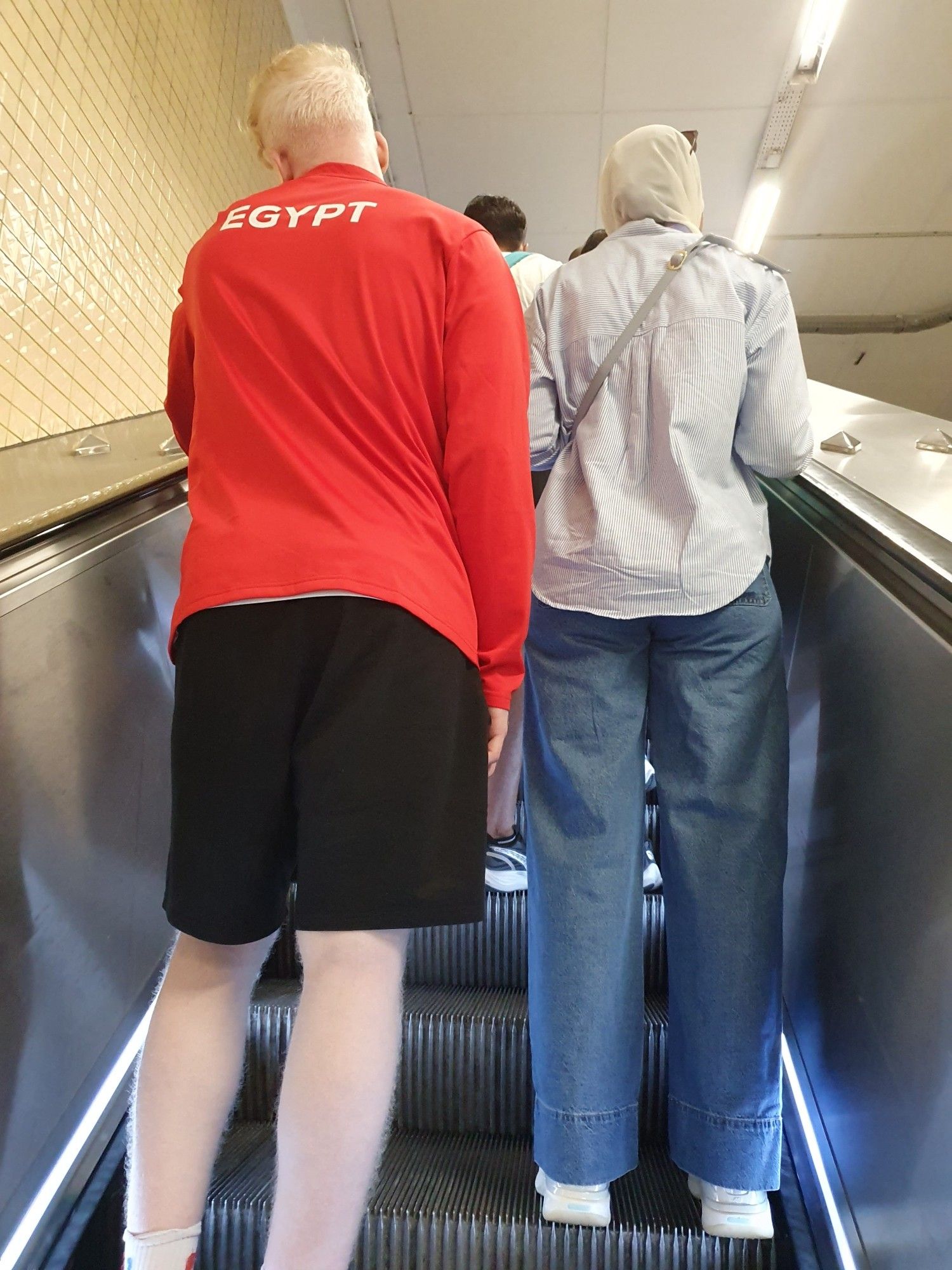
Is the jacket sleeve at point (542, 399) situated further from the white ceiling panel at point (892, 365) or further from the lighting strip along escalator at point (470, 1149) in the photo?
the white ceiling panel at point (892, 365)

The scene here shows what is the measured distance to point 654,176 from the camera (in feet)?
4.70

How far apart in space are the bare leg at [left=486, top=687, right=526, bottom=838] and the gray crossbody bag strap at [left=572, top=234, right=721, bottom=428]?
743 millimetres

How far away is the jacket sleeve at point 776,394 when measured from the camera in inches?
53.0

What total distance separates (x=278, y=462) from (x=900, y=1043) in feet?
3.58

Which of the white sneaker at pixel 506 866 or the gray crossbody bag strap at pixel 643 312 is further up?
the gray crossbody bag strap at pixel 643 312

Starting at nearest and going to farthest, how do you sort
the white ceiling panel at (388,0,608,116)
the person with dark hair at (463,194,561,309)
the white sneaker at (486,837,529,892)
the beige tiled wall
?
1. the white sneaker at (486,837,529,892)
2. the beige tiled wall
3. the person with dark hair at (463,194,561,309)
4. the white ceiling panel at (388,0,608,116)

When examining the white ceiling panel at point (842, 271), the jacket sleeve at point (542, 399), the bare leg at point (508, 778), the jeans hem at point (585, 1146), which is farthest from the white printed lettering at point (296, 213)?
the white ceiling panel at point (842, 271)

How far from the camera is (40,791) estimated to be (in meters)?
1.24

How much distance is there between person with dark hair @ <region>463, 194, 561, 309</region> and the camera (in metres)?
2.51

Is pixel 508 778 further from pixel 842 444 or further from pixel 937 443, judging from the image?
pixel 937 443

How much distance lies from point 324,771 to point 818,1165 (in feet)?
3.42

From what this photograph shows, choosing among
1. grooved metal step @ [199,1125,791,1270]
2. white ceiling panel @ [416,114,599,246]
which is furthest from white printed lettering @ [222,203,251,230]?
white ceiling panel @ [416,114,599,246]

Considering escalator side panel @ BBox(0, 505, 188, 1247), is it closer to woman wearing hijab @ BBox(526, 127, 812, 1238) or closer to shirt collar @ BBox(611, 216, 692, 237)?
woman wearing hijab @ BBox(526, 127, 812, 1238)

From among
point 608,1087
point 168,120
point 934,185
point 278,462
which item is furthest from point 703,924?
point 934,185
